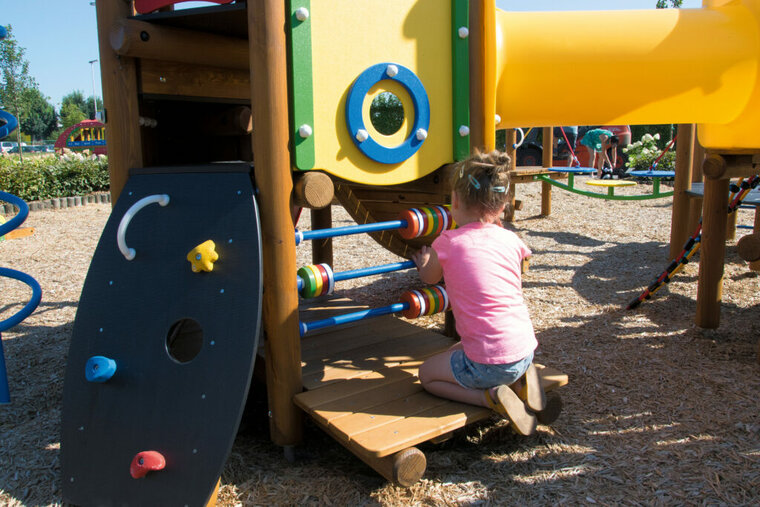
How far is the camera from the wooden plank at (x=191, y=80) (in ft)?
10.3

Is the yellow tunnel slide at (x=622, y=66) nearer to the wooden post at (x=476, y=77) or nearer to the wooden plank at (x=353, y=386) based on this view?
the wooden post at (x=476, y=77)

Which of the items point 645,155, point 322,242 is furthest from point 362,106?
point 645,155

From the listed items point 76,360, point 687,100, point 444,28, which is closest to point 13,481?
point 76,360

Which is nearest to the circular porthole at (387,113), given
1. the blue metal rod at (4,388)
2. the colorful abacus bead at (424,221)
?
the colorful abacus bead at (424,221)

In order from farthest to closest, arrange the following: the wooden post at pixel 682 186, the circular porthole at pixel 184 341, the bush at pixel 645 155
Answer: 1. the bush at pixel 645 155
2. the wooden post at pixel 682 186
3. the circular porthole at pixel 184 341

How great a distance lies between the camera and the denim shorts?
2.46 meters

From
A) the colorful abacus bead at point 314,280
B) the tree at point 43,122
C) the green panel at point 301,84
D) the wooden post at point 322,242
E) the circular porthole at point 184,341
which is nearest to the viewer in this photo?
the green panel at point 301,84

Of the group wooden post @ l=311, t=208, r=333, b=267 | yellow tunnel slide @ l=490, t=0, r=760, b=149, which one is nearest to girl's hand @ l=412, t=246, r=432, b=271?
yellow tunnel slide @ l=490, t=0, r=760, b=149

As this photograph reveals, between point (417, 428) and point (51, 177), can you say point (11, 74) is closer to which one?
point (51, 177)

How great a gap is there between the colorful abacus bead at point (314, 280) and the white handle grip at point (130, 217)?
0.72 m

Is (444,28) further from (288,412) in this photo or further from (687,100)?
(288,412)

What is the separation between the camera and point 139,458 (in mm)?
2262

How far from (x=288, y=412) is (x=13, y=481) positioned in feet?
4.05

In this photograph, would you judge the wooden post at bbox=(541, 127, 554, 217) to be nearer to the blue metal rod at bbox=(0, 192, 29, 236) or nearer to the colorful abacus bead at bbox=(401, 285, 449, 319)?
the colorful abacus bead at bbox=(401, 285, 449, 319)
